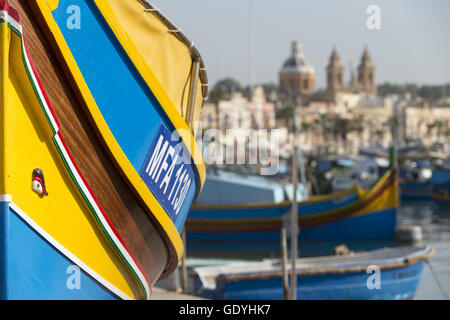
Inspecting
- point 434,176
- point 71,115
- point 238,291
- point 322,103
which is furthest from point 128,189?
point 322,103

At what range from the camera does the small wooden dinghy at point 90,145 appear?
4.06 m

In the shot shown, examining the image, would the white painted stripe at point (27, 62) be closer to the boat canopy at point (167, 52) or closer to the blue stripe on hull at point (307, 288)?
the boat canopy at point (167, 52)

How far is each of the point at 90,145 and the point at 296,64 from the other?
12321 cm

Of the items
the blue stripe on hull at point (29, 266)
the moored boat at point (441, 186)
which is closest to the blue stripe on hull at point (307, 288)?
the blue stripe on hull at point (29, 266)

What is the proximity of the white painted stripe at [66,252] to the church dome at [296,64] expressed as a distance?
120967 mm

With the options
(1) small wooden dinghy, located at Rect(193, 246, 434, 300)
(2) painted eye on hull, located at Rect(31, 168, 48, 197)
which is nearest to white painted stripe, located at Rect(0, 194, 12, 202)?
(2) painted eye on hull, located at Rect(31, 168, 48, 197)

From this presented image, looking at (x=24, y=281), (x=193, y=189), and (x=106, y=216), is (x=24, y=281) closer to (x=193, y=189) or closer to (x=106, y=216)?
(x=106, y=216)

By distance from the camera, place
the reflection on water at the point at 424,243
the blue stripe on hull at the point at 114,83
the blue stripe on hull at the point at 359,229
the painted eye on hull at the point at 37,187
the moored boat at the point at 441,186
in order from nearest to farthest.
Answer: the painted eye on hull at the point at 37,187 → the blue stripe on hull at the point at 114,83 → the reflection on water at the point at 424,243 → the blue stripe on hull at the point at 359,229 → the moored boat at the point at 441,186

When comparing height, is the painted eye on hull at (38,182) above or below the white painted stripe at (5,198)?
above

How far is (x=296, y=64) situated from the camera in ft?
414

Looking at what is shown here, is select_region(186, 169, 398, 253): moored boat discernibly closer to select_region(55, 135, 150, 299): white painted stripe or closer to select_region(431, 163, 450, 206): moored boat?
select_region(431, 163, 450, 206): moored boat

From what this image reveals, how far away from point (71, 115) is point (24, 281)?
1.07 m

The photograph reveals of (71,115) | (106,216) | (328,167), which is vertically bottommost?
(328,167)
